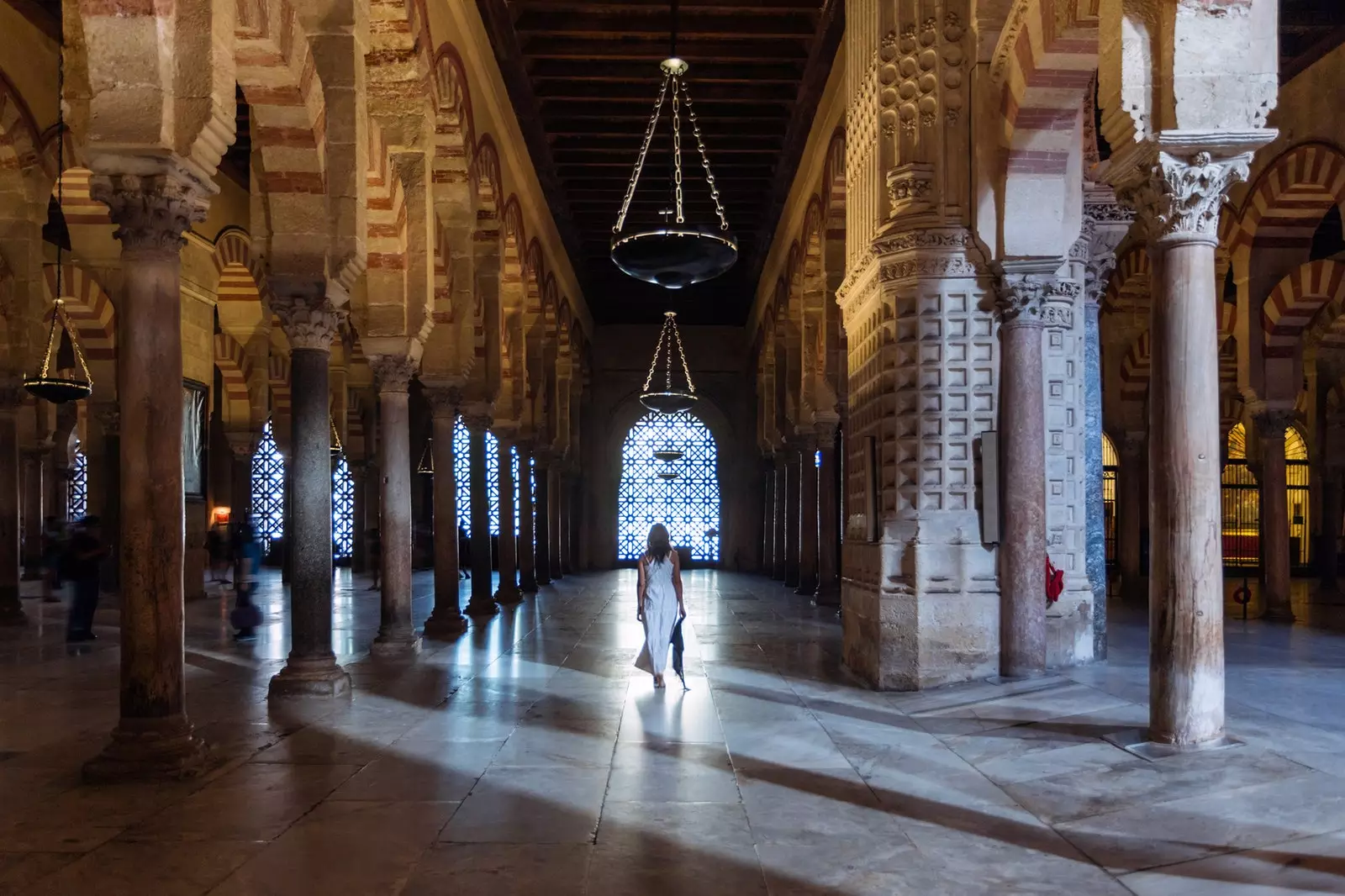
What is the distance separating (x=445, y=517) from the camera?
430 inches

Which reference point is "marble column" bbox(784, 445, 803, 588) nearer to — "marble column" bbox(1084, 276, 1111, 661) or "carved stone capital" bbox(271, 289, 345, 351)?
"marble column" bbox(1084, 276, 1111, 661)

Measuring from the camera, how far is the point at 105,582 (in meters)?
14.1

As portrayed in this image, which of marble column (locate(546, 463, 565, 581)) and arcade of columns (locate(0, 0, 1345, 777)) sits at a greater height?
arcade of columns (locate(0, 0, 1345, 777))

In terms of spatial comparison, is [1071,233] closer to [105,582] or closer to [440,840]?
[440,840]

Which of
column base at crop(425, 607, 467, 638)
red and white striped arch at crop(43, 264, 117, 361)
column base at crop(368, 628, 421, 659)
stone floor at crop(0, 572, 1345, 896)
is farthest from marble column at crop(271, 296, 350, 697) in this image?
red and white striped arch at crop(43, 264, 117, 361)

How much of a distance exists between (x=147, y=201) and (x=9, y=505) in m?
7.45

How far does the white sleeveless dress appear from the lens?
24.2ft

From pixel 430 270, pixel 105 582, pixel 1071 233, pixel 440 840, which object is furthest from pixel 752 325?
pixel 440 840

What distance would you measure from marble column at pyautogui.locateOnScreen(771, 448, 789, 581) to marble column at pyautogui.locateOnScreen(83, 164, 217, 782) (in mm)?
14339

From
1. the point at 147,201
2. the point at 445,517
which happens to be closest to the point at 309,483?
the point at 147,201

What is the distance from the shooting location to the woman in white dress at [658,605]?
7379mm

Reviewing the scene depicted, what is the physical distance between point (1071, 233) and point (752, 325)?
15.4 meters

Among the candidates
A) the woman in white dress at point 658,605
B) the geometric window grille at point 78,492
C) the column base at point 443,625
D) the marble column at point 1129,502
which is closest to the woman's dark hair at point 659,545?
the woman in white dress at point 658,605

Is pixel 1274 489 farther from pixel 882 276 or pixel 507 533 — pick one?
pixel 507 533
